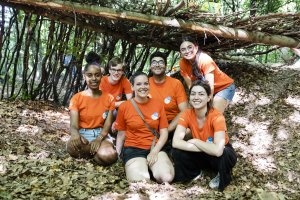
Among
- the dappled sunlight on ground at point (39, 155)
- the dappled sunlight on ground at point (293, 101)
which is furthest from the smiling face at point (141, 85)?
the dappled sunlight on ground at point (293, 101)

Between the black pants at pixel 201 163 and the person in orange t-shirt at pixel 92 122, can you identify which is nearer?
the black pants at pixel 201 163

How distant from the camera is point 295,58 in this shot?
25.8ft

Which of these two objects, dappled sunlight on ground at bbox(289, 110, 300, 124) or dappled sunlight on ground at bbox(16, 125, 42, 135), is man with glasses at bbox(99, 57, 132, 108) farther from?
dappled sunlight on ground at bbox(289, 110, 300, 124)

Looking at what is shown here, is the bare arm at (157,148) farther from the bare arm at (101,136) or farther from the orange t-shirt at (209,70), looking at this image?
the orange t-shirt at (209,70)

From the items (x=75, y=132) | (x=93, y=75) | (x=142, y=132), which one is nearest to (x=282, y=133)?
(x=142, y=132)

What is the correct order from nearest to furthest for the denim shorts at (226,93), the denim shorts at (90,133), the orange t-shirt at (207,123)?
the orange t-shirt at (207,123)
the denim shorts at (90,133)
the denim shorts at (226,93)

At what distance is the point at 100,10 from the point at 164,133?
185 cm

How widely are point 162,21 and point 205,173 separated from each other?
2120 mm

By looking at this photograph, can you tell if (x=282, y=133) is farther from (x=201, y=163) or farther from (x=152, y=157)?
(x=152, y=157)

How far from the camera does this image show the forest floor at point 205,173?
10.0 ft

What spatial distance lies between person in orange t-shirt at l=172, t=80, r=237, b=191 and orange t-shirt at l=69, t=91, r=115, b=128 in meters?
0.97

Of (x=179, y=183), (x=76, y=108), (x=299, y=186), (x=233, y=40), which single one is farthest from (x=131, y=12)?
(x=299, y=186)

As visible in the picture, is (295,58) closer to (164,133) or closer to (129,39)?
(129,39)

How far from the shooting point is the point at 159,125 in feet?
12.5
